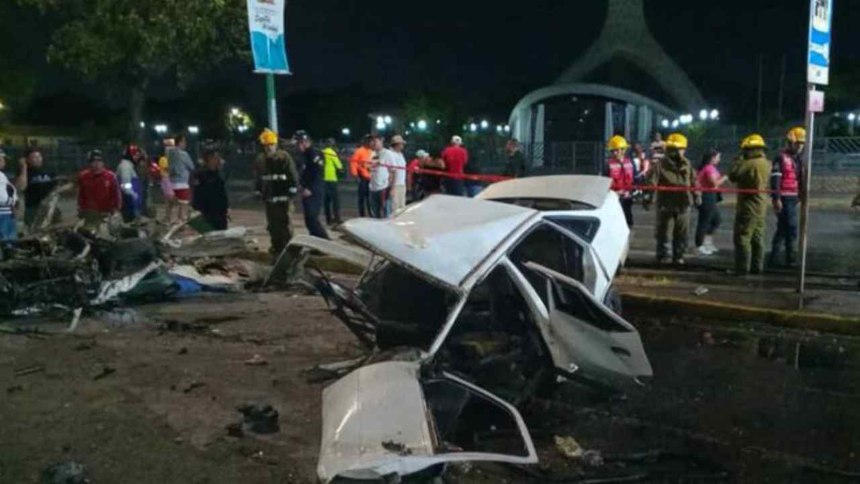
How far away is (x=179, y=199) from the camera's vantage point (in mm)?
14266

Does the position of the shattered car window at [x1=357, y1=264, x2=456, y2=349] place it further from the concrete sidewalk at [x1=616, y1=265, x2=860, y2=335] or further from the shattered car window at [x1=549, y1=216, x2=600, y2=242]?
the concrete sidewalk at [x1=616, y1=265, x2=860, y2=335]

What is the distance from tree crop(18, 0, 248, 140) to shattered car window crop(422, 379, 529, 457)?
22.8 metres

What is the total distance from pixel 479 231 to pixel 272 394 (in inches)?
78.9

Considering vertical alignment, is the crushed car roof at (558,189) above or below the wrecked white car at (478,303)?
above

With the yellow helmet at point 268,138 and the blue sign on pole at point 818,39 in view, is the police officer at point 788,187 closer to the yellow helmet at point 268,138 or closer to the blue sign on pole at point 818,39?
the blue sign on pole at point 818,39

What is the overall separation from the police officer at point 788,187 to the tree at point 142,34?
19502 mm

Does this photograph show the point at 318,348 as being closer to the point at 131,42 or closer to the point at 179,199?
the point at 179,199

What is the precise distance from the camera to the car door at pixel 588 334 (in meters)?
5.43

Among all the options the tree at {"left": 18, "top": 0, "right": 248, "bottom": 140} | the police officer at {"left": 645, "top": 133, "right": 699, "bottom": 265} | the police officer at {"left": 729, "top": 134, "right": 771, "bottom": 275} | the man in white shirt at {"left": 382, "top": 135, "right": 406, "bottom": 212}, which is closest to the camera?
the police officer at {"left": 729, "top": 134, "right": 771, "bottom": 275}

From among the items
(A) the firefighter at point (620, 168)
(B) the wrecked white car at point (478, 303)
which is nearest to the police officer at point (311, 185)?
(A) the firefighter at point (620, 168)

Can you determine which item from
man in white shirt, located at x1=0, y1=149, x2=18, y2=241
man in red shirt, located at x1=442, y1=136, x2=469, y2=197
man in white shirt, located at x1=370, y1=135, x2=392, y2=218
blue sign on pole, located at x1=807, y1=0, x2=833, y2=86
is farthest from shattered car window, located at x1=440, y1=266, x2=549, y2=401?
man in white shirt, located at x1=370, y1=135, x2=392, y2=218

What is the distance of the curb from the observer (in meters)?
7.65

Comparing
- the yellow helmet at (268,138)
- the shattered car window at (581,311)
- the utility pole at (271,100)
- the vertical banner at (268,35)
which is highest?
the vertical banner at (268,35)

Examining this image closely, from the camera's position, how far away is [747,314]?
811cm
